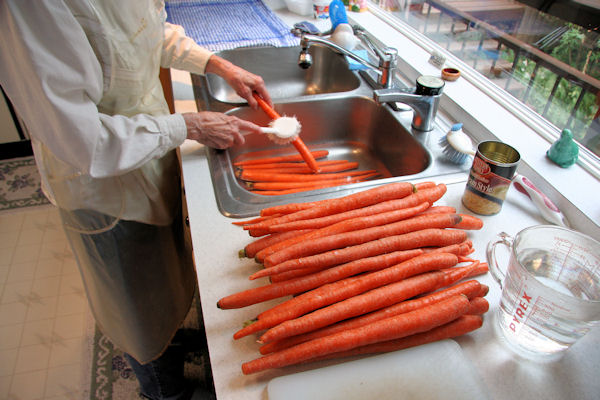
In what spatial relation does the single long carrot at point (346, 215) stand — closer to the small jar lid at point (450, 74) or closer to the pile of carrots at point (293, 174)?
the pile of carrots at point (293, 174)

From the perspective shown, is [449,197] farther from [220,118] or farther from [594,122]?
[220,118]

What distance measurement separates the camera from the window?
43.3 inches

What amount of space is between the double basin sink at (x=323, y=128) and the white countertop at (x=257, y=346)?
0.37 feet

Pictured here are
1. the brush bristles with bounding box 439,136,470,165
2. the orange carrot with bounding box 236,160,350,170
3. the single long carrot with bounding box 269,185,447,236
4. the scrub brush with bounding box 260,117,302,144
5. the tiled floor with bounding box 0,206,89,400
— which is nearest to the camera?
the single long carrot with bounding box 269,185,447,236

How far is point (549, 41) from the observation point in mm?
1228

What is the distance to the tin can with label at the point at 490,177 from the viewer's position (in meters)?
0.84

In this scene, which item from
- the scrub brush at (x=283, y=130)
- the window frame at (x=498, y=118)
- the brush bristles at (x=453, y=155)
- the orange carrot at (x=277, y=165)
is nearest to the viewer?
the window frame at (x=498, y=118)

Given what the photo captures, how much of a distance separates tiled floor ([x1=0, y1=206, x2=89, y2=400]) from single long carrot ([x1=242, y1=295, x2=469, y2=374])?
1.29 metres

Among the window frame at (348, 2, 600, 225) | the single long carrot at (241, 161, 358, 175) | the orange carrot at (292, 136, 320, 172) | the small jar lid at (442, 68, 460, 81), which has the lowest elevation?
the single long carrot at (241, 161, 358, 175)

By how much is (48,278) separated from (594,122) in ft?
7.51

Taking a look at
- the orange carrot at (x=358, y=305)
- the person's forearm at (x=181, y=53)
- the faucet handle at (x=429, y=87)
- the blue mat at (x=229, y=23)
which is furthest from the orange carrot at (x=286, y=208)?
the blue mat at (x=229, y=23)

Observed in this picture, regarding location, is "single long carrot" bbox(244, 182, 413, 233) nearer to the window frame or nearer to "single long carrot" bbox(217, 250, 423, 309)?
"single long carrot" bbox(217, 250, 423, 309)

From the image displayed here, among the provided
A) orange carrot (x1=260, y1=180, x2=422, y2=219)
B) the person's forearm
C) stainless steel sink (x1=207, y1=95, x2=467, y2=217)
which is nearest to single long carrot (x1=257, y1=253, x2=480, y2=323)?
orange carrot (x1=260, y1=180, x2=422, y2=219)

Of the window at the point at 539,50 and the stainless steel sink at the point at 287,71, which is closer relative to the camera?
the window at the point at 539,50
